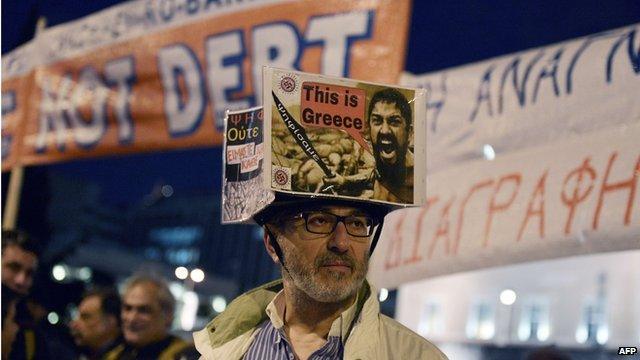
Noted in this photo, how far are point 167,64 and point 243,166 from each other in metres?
2.51

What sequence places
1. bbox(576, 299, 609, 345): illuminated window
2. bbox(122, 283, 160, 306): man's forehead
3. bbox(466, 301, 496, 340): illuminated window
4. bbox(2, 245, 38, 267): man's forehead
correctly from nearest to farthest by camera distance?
bbox(576, 299, 609, 345): illuminated window
bbox(466, 301, 496, 340): illuminated window
bbox(122, 283, 160, 306): man's forehead
bbox(2, 245, 38, 267): man's forehead

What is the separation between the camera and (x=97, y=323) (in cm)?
434

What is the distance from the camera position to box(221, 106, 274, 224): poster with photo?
2.38 m

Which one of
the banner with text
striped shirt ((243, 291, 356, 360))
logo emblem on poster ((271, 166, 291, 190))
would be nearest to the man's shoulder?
striped shirt ((243, 291, 356, 360))

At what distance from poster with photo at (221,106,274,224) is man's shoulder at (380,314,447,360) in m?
0.49

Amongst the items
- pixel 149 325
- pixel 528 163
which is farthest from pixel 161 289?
pixel 528 163

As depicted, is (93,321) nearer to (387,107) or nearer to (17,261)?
(17,261)

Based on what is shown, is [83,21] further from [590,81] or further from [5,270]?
[590,81]

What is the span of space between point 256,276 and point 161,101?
1875mm

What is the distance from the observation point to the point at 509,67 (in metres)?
3.44

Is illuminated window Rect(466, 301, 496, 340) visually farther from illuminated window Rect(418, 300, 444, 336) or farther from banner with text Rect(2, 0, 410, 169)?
banner with text Rect(2, 0, 410, 169)

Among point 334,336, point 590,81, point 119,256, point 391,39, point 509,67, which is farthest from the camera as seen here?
point 119,256

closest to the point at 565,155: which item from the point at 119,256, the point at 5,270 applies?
the point at 5,270

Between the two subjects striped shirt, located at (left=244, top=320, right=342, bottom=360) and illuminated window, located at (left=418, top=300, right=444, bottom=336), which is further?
illuminated window, located at (left=418, top=300, right=444, bottom=336)
